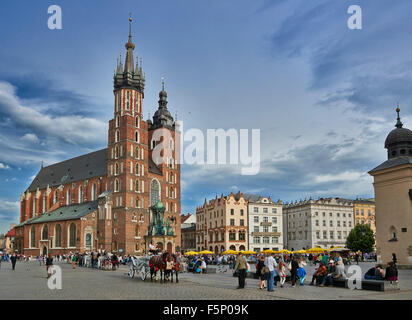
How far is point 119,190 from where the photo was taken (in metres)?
70.3

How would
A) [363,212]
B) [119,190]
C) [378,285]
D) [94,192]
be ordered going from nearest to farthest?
[378,285], [119,190], [94,192], [363,212]

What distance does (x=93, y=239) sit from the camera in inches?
2729

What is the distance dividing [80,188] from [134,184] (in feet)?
54.2

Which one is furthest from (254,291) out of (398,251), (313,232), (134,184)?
(313,232)

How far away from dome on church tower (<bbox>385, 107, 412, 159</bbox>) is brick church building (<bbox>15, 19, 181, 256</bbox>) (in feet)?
103

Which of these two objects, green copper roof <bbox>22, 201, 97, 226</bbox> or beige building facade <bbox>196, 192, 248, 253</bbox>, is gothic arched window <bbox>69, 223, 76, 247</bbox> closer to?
green copper roof <bbox>22, 201, 97, 226</bbox>

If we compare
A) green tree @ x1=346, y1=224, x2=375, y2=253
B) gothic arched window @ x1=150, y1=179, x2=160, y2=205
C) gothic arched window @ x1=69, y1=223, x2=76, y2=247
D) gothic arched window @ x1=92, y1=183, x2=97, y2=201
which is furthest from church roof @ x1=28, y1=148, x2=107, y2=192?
green tree @ x1=346, y1=224, x2=375, y2=253

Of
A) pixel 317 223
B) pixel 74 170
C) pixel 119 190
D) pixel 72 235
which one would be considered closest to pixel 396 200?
pixel 119 190

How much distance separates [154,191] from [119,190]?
843cm

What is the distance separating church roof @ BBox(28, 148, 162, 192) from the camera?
261 feet

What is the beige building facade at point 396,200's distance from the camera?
33.6 meters

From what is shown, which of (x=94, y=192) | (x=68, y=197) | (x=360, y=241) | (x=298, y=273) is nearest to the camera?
(x=298, y=273)

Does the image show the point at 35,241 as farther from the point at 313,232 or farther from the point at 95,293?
the point at 95,293

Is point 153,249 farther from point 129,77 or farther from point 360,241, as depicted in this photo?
point 129,77
